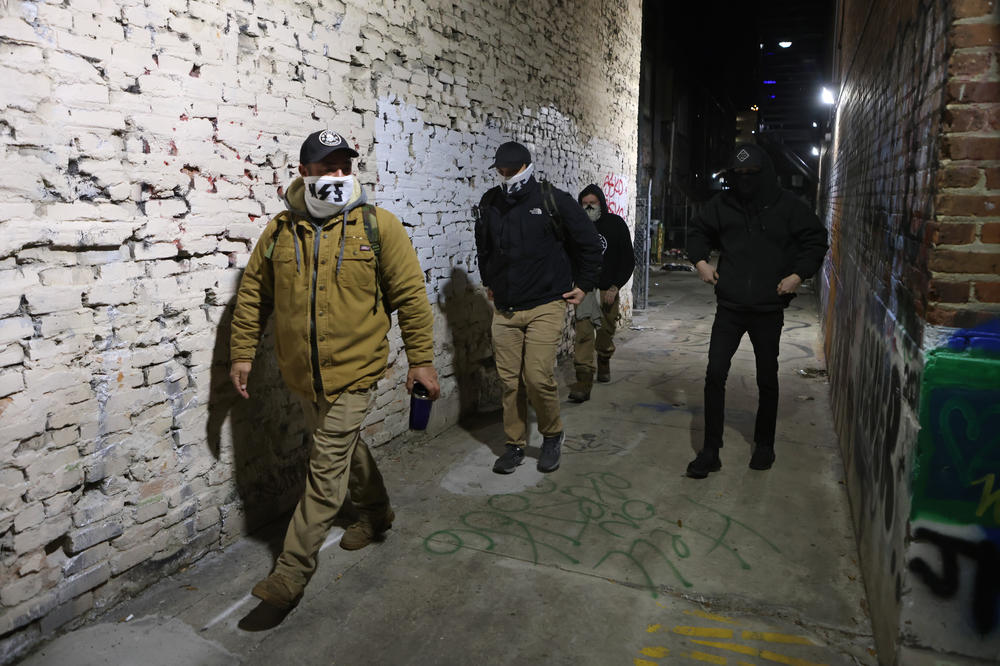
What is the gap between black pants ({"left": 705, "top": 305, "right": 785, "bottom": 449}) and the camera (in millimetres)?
3893

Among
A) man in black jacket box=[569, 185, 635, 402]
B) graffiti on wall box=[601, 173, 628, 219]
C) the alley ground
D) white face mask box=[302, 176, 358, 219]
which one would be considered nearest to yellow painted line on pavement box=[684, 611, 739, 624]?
the alley ground

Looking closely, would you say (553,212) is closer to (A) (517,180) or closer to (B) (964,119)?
(A) (517,180)

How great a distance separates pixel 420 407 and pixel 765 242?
88.8 inches

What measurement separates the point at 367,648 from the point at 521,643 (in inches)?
22.8

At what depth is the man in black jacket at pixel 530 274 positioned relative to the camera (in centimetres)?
404

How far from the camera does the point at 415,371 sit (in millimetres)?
2943

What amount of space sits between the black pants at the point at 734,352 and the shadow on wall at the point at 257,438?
7.92ft

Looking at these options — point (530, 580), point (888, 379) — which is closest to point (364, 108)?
point (530, 580)

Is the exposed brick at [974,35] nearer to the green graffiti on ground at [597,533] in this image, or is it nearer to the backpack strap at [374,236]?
the backpack strap at [374,236]

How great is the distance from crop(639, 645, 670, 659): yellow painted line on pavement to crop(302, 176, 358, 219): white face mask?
2124 millimetres

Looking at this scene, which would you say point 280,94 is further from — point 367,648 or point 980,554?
point 980,554

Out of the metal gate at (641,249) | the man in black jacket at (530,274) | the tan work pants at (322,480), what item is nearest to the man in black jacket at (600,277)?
the man in black jacket at (530,274)

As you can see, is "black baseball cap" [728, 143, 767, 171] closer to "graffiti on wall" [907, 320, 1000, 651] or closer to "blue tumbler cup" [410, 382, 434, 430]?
"graffiti on wall" [907, 320, 1000, 651]

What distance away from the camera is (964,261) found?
1983 mm
